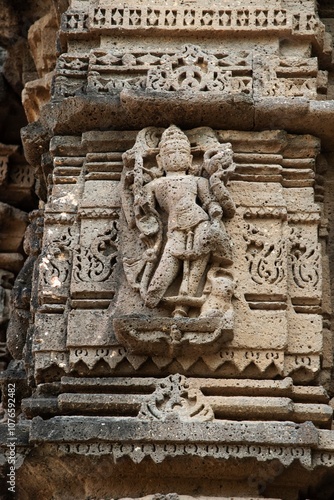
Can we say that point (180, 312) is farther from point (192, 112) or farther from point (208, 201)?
point (192, 112)

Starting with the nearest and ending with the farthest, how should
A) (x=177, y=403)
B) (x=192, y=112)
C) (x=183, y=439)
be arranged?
(x=183, y=439)
(x=177, y=403)
(x=192, y=112)

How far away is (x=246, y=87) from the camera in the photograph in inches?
346

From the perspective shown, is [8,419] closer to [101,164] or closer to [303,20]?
[101,164]

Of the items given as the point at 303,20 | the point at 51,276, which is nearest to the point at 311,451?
the point at 51,276

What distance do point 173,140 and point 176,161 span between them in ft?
0.52

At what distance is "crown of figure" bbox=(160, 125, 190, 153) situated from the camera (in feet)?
27.7

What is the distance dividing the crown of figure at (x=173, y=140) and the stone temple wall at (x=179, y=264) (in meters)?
0.02

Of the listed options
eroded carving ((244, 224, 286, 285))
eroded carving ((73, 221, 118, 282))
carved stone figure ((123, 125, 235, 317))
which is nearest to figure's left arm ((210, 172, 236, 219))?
carved stone figure ((123, 125, 235, 317))

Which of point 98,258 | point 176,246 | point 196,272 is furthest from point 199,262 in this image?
point 98,258

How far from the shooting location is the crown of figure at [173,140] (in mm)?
8445

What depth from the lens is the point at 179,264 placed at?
807 cm

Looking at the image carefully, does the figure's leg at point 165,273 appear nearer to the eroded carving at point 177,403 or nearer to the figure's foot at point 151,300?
the figure's foot at point 151,300

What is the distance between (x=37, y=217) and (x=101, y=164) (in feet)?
2.79

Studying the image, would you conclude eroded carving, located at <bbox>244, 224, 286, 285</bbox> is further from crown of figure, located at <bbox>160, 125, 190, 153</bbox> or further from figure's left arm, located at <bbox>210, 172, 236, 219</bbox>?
crown of figure, located at <bbox>160, 125, 190, 153</bbox>
